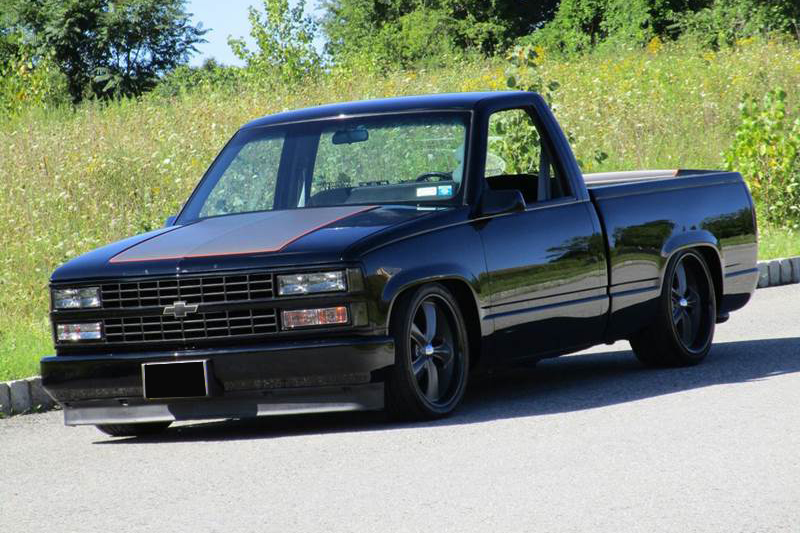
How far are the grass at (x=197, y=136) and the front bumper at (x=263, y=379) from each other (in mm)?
2744

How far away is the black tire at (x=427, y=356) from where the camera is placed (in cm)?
761

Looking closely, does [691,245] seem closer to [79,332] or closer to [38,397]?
[79,332]

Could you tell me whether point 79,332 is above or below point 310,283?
below

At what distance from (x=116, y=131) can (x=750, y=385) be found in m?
13.9

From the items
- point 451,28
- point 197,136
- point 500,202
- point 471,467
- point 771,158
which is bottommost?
point 471,467

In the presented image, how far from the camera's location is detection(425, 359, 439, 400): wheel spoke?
7941mm

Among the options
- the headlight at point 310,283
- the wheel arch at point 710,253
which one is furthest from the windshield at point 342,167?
the wheel arch at point 710,253

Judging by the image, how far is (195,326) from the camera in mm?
7512

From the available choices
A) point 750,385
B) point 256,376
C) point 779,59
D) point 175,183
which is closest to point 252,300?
point 256,376

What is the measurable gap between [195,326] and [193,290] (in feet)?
0.61

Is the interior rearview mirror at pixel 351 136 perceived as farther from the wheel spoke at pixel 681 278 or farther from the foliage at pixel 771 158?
the foliage at pixel 771 158

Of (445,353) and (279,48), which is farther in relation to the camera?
(279,48)

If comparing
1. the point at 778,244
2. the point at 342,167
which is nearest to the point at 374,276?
the point at 342,167

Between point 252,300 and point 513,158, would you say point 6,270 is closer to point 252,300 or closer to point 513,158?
point 513,158
